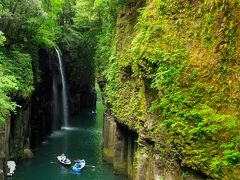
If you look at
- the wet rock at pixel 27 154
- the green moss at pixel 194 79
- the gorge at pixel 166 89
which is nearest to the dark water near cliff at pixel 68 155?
the gorge at pixel 166 89

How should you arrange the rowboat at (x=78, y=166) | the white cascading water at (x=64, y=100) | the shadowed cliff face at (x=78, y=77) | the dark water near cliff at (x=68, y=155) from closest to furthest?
the dark water near cliff at (x=68, y=155), the rowboat at (x=78, y=166), the white cascading water at (x=64, y=100), the shadowed cliff face at (x=78, y=77)

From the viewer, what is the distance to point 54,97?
52.4 m

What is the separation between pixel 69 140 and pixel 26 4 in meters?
17.8

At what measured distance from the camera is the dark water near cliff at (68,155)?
3020cm

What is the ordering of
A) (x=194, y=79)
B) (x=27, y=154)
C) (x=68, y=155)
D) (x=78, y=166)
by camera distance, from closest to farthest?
(x=194, y=79) → (x=78, y=166) → (x=27, y=154) → (x=68, y=155)

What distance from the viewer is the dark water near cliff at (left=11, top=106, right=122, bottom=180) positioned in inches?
1189

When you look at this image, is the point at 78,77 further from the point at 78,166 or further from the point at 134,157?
the point at 134,157

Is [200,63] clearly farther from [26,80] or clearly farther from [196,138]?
[26,80]

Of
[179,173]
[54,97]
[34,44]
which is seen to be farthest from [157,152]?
[54,97]

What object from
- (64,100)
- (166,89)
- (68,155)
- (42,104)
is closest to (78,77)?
(64,100)

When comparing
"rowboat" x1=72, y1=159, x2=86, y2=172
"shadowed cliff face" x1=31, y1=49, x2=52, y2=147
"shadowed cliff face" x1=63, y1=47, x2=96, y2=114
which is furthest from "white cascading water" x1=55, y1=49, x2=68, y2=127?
"rowboat" x1=72, y1=159, x2=86, y2=172

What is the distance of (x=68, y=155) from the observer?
123ft

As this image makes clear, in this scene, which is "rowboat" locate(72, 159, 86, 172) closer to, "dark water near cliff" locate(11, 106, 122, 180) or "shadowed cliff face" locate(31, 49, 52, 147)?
"dark water near cliff" locate(11, 106, 122, 180)

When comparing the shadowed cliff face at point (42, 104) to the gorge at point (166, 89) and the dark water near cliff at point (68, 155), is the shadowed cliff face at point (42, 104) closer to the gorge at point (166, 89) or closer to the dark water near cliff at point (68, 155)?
the dark water near cliff at point (68, 155)
